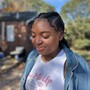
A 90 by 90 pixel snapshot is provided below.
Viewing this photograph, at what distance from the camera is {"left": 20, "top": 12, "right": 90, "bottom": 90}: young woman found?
6.89 ft

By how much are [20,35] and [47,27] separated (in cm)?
1873

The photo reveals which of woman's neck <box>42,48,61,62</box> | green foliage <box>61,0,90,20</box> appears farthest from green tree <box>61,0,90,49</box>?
woman's neck <box>42,48,61,62</box>

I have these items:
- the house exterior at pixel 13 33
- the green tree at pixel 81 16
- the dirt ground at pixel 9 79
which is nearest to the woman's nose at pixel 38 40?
the dirt ground at pixel 9 79

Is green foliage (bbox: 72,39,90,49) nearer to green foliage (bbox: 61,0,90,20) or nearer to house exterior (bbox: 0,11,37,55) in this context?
green foliage (bbox: 61,0,90,20)

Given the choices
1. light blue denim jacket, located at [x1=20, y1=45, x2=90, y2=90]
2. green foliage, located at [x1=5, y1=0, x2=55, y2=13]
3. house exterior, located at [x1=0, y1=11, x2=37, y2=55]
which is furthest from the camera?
green foliage, located at [x1=5, y1=0, x2=55, y2=13]

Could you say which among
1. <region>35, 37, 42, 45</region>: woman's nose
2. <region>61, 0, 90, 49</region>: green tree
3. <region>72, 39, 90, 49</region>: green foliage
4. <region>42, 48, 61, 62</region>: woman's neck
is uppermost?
<region>35, 37, 42, 45</region>: woman's nose

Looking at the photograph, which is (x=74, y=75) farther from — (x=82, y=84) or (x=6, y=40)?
(x=6, y=40)

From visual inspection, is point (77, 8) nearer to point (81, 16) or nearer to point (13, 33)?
point (81, 16)

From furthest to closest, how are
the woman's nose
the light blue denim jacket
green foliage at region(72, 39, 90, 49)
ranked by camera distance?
green foliage at region(72, 39, 90, 49) < the woman's nose < the light blue denim jacket

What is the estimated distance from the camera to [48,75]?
2.27m

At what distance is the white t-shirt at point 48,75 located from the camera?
2215 mm

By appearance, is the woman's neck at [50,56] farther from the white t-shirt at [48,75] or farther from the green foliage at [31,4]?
the green foliage at [31,4]

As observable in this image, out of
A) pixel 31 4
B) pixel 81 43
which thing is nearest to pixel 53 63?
pixel 81 43

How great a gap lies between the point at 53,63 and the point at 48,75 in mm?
110
